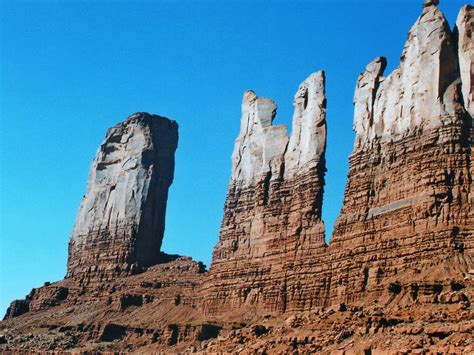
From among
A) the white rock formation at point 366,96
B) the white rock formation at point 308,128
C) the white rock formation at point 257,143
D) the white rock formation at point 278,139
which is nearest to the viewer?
the white rock formation at point 366,96

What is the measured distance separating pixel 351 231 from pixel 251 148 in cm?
2248

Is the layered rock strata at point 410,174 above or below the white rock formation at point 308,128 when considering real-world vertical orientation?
below

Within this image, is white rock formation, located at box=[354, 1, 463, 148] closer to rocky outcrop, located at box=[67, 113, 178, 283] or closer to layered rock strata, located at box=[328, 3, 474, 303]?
layered rock strata, located at box=[328, 3, 474, 303]

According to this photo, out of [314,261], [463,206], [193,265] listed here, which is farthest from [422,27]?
[193,265]

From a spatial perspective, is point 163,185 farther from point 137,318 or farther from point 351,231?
point 351,231

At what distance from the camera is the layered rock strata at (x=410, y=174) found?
220ft

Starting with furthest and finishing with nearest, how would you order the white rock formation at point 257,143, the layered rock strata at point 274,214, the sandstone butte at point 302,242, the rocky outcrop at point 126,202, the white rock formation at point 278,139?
the rocky outcrop at point 126,202
the white rock formation at point 257,143
the white rock formation at point 278,139
the layered rock strata at point 274,214
the sandstone butte at point 302,242

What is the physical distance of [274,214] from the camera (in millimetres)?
87938

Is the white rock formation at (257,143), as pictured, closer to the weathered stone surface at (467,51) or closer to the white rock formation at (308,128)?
the white rock formation at (308,128)

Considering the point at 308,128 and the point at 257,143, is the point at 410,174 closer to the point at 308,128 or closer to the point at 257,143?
the point at 308,128

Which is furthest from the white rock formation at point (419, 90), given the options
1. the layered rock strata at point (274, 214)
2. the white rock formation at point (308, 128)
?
the layered rock strata at point (274, 214)

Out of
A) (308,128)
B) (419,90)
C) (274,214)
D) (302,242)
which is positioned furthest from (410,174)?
(274,214)

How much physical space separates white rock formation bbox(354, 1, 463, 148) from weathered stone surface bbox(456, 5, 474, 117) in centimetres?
53

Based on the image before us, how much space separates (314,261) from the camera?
79.6m
